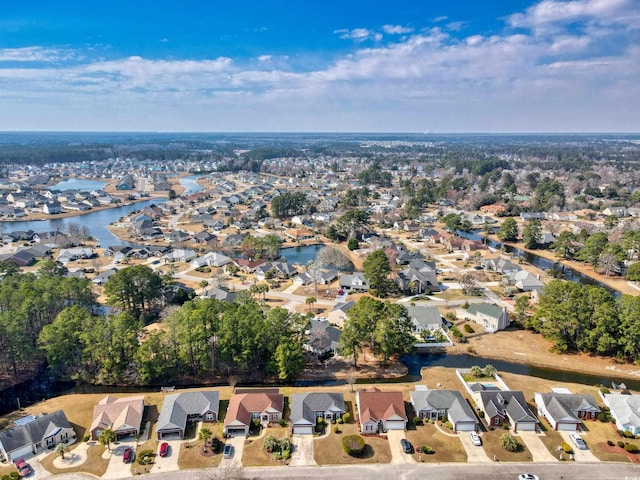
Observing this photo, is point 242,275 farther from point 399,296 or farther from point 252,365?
point 252,365

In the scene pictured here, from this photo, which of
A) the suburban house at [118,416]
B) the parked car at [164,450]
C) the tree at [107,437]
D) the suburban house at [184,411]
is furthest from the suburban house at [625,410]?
the tree at [107,437]

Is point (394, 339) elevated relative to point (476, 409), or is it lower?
elevated

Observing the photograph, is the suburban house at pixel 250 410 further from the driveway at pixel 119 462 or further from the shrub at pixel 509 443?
the shrub at pixel 509 443

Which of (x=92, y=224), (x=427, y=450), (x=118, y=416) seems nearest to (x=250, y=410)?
(x=118, y=416)

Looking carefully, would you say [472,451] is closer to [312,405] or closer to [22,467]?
[312,405]

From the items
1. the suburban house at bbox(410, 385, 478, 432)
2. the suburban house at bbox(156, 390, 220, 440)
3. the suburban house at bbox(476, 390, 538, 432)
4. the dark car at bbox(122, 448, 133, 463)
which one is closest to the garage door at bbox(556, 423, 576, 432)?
the suburban house at bbox(476, 390, 538, 432)

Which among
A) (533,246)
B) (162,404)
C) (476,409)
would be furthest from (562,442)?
(533,246)

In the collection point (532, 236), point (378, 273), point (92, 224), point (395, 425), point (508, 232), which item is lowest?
point (395, 425)

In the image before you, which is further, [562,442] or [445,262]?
A: [445,262]
